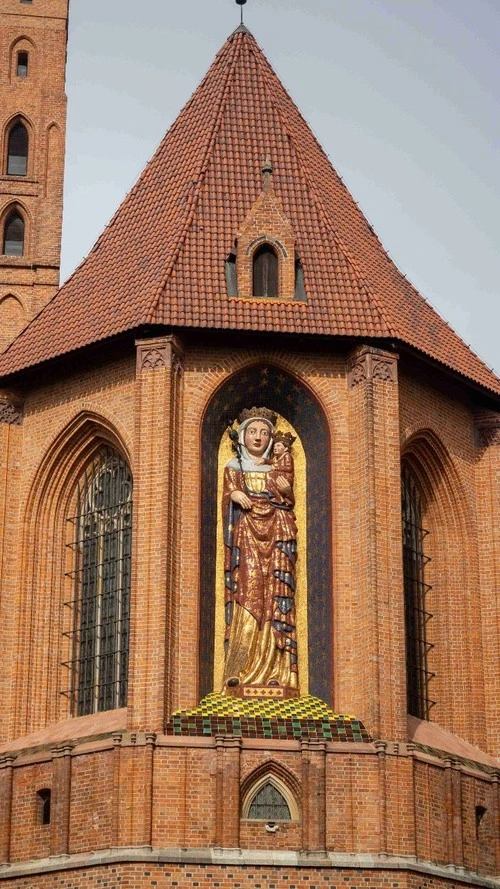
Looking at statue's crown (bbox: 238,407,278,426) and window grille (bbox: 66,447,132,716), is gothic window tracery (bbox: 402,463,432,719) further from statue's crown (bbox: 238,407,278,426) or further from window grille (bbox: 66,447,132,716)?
window grille (bbox: 66,447,132,716)

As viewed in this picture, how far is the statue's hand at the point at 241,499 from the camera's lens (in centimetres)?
2961

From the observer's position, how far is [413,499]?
3198 cm

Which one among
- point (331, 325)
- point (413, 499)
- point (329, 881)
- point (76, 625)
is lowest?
point (329, 881)

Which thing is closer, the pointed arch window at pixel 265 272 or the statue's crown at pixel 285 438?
the statue's crown at pixel 285 438

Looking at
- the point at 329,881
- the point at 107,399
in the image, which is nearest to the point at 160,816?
the point at 329,881

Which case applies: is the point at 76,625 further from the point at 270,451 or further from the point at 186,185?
the point at 186,185

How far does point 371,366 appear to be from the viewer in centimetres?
2992

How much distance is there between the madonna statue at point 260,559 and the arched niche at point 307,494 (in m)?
0.20

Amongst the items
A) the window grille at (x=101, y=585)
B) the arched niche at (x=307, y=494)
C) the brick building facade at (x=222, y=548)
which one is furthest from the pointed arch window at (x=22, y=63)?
the arched niche at (x=307, y=494)

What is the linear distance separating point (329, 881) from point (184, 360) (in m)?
7.86

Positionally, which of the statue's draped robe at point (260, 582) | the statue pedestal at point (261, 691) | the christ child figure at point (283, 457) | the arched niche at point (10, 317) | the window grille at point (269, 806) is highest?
the arched niche at point (10, 317)

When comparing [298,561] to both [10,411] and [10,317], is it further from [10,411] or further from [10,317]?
[10,317]

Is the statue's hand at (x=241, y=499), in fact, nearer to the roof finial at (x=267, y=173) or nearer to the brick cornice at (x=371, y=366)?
the brick cornice at (x=371, y=366)

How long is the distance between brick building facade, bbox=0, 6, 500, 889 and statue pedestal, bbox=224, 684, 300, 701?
52mm
